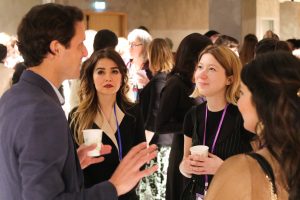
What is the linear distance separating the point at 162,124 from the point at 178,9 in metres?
11.4

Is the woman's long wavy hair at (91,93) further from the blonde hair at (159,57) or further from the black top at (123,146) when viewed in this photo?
the blonde hair at (159,57)

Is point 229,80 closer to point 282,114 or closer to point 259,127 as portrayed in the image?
point 259,127

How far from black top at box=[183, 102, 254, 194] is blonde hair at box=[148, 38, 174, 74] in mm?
2065

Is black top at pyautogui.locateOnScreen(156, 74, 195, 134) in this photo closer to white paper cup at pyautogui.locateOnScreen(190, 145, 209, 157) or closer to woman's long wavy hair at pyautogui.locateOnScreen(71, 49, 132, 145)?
woman's long wavy hair at pyautogui.locateOnScreen(71, 49, 132, 145)

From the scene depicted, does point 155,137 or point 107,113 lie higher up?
point 107,113

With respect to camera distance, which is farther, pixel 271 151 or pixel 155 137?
pixel 155 137

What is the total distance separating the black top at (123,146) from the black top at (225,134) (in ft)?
1.24

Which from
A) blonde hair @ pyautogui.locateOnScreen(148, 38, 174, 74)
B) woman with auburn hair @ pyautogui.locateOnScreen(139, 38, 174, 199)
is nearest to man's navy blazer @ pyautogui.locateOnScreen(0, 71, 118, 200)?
woman with auburn hair @ pyautogui.locateOnScreen(139, 38, 174, 199)

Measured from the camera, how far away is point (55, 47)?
182 centimetres

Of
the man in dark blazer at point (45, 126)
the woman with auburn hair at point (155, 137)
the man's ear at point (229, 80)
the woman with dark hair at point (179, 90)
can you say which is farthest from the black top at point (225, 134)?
the woman with auburn hair at point (155, 137)

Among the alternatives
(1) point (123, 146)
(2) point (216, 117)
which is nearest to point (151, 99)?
(1) point (123, 146)

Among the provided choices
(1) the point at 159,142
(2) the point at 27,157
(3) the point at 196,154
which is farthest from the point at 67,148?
(1) the point at 159,142

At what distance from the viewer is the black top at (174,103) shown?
3.83 meters

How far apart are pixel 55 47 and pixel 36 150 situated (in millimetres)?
427
